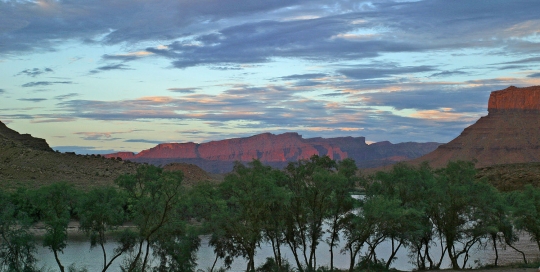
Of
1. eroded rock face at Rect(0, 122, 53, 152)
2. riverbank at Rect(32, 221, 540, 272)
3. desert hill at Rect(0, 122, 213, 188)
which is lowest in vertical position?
riverbank at Rect(32, 221, 540, 272)

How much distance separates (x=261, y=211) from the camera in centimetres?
2903

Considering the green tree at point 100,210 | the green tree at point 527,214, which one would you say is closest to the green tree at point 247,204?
the green tree at point 100,210

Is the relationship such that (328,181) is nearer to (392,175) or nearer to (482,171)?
(392,175)

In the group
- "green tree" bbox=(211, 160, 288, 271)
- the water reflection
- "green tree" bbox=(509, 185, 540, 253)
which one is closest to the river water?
the water reflection

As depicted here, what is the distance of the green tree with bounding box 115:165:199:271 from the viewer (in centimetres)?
2681

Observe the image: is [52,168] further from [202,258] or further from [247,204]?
[247,204]

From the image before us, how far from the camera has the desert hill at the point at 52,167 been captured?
7012 centimetres

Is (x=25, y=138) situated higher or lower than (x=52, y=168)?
higher

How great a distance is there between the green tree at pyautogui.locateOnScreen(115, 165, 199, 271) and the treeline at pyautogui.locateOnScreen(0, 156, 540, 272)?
0.05m

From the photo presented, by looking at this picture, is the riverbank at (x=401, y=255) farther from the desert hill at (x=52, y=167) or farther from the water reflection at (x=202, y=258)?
the desert hill at (x=52, y=167)

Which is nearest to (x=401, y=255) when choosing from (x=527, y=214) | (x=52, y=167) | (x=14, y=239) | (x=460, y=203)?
(x=527, y=214)

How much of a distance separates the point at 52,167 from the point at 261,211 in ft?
185

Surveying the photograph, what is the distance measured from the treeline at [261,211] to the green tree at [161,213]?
49 millimetres

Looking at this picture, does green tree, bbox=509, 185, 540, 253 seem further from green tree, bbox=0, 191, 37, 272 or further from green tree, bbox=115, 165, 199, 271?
→ green tree, bbox=0, 191, 37, 272
